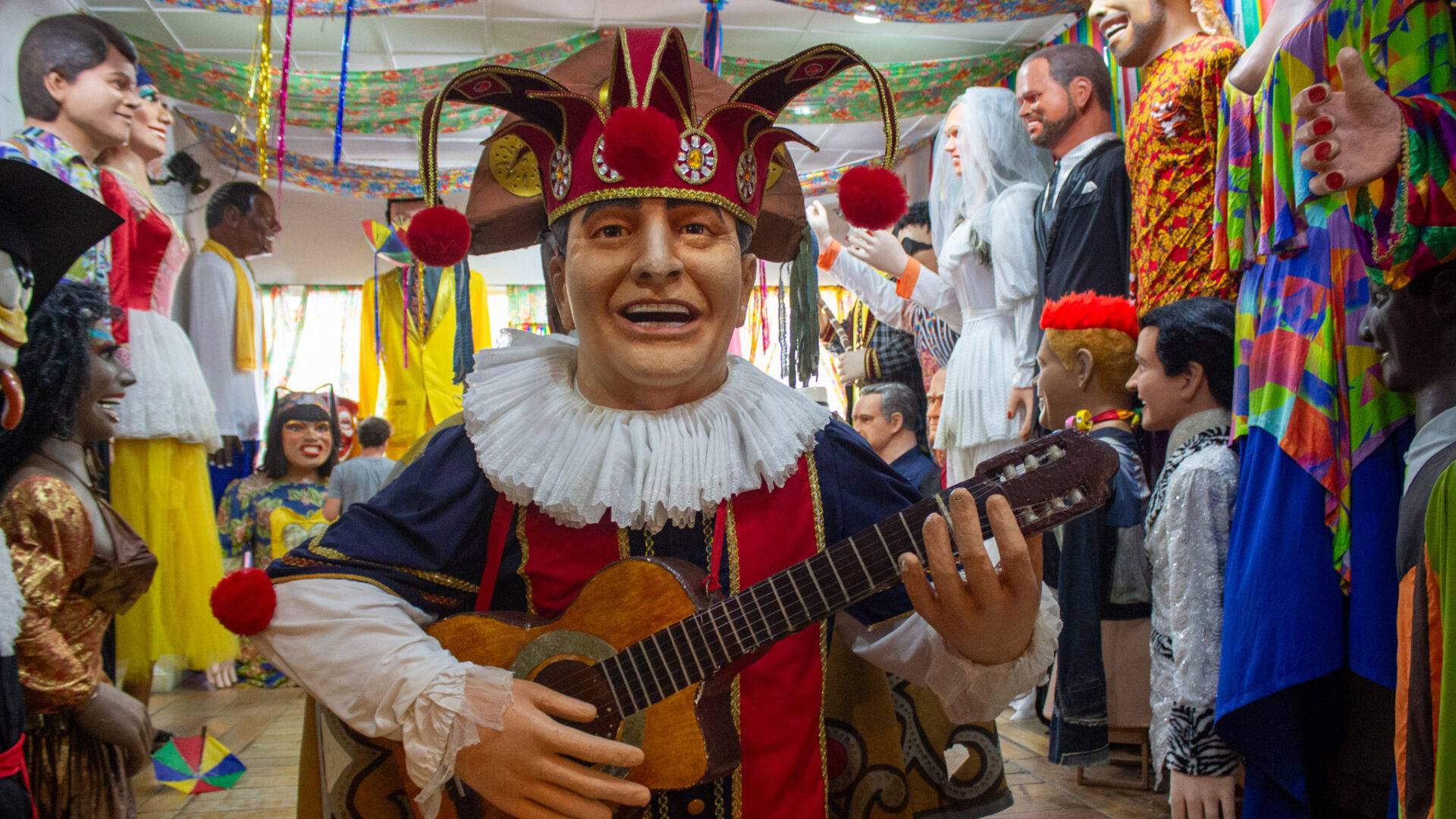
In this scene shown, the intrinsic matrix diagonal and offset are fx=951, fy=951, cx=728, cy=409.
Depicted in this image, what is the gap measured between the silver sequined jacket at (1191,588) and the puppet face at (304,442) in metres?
4.27

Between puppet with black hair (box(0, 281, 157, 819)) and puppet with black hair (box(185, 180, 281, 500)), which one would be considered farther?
puppet with black hair (box(185, 180, 281, 500))

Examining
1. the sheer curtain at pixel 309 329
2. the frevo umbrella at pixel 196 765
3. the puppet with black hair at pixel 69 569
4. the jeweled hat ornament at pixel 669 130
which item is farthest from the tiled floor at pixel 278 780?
the sheer curtain at pixel 309 329

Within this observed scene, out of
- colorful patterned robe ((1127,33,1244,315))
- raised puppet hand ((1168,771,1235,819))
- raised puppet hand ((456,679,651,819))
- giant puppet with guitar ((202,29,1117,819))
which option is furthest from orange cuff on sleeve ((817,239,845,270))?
raised puppet hand ((456,679,651,819))

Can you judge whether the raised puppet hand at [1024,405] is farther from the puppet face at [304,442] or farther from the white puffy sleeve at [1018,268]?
the puppet face at [304,442]

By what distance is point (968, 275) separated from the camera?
147 inches

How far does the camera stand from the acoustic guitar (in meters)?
1.25

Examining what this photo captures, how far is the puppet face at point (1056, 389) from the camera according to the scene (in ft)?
9.23

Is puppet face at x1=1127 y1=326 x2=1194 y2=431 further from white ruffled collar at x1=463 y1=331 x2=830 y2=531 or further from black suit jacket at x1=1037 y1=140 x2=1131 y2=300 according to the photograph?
white ruffled collar at x1=463 y1=331 x2=830 y2=531

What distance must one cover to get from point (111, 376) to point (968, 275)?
2892 mm

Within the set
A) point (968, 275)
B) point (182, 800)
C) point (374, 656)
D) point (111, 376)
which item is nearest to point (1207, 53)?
point (968, 275)

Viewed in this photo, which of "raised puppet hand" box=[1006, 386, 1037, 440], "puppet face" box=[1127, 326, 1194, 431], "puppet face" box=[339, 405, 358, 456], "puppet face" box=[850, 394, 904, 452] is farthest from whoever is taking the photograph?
"puppet face" box=[339, 405, 358, 456]

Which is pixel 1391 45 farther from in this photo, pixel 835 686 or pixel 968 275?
pixel 968 275

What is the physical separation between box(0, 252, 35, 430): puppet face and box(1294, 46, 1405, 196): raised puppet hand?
6.97ft

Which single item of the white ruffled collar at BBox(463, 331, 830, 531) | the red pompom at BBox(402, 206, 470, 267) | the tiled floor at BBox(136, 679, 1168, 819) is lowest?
the tiled floor at BBox(136, 679, 1168, 819)
